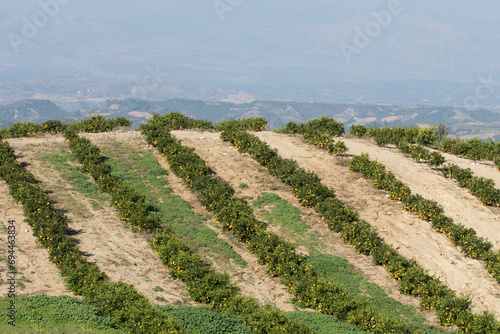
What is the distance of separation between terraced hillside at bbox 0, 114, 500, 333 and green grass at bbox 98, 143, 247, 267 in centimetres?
8

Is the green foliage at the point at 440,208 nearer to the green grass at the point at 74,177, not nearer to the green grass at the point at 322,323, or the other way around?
the green grass at the point at 322,323

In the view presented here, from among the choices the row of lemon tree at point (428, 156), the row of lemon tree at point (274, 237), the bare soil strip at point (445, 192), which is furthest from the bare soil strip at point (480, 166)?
the row of lemon tree at point (274, 237)

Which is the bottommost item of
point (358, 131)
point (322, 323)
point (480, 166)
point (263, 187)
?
point (322, 323)

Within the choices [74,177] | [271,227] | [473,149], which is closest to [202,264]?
[271,227]

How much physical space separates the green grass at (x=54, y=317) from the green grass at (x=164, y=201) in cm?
610

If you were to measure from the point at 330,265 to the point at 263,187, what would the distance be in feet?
24.7

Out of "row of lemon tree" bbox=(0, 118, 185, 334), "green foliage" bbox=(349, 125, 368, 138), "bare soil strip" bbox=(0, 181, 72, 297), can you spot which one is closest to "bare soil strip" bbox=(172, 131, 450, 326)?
"row of lemon tree" bbox=(0, 118, 185, 334)

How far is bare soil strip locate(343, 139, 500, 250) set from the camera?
21.8 metres

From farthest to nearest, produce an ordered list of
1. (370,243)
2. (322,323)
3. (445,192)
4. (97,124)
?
1. (97,124)
2. (445,192)
3. (370,243)
4. (322,323)

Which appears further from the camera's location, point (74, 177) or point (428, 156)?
point (428, 156)

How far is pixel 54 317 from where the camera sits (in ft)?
39.6

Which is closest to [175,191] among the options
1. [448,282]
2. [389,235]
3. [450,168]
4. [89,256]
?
[89,256]

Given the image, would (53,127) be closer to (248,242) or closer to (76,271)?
(248,242)

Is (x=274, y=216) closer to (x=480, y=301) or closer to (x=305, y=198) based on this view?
(x=305, y=198)
